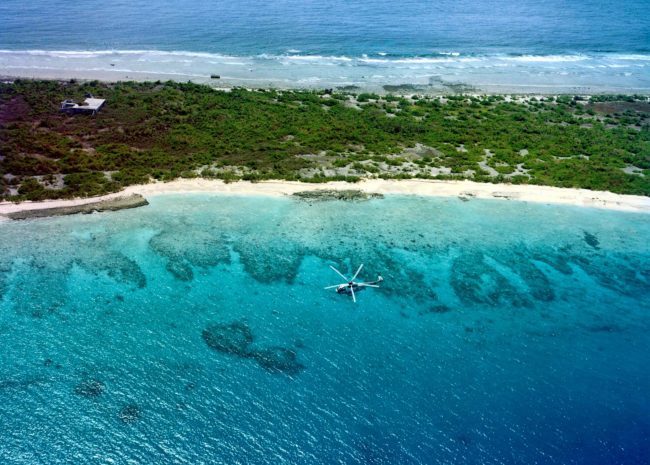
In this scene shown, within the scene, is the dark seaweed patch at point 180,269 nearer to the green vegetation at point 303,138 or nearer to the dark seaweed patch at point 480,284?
the green vegetation at point 303,138

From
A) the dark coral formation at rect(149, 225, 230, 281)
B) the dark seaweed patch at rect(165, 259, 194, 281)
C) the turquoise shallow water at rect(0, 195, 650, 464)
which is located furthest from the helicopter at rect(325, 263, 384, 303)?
the dark seaweed patch at rect(165, 259, 194, 281)

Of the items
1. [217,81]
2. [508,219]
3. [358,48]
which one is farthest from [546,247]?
[358,48]

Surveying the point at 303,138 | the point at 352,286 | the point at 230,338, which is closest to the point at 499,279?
the point at 352,286

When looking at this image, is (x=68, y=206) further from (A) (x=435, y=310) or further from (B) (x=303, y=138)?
(A) (x=435, y=310)

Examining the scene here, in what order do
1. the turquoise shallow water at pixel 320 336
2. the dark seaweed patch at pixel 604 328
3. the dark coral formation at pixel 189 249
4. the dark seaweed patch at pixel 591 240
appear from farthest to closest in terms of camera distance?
the dark seaweed patch at pixel 591 240 < the dark coral formation at pixel 189 249 < the dark seaweed patch at pixel 604 328 < the turquoise shallow water at pixel 320 336

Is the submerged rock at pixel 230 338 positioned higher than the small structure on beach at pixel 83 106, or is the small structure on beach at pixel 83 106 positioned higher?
the small structure on beach at pixel 83 106

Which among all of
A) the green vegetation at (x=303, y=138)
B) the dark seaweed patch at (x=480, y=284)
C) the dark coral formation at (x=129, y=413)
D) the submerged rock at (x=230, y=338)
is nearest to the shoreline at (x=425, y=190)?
the green vegetation at (x=303, y=138)
